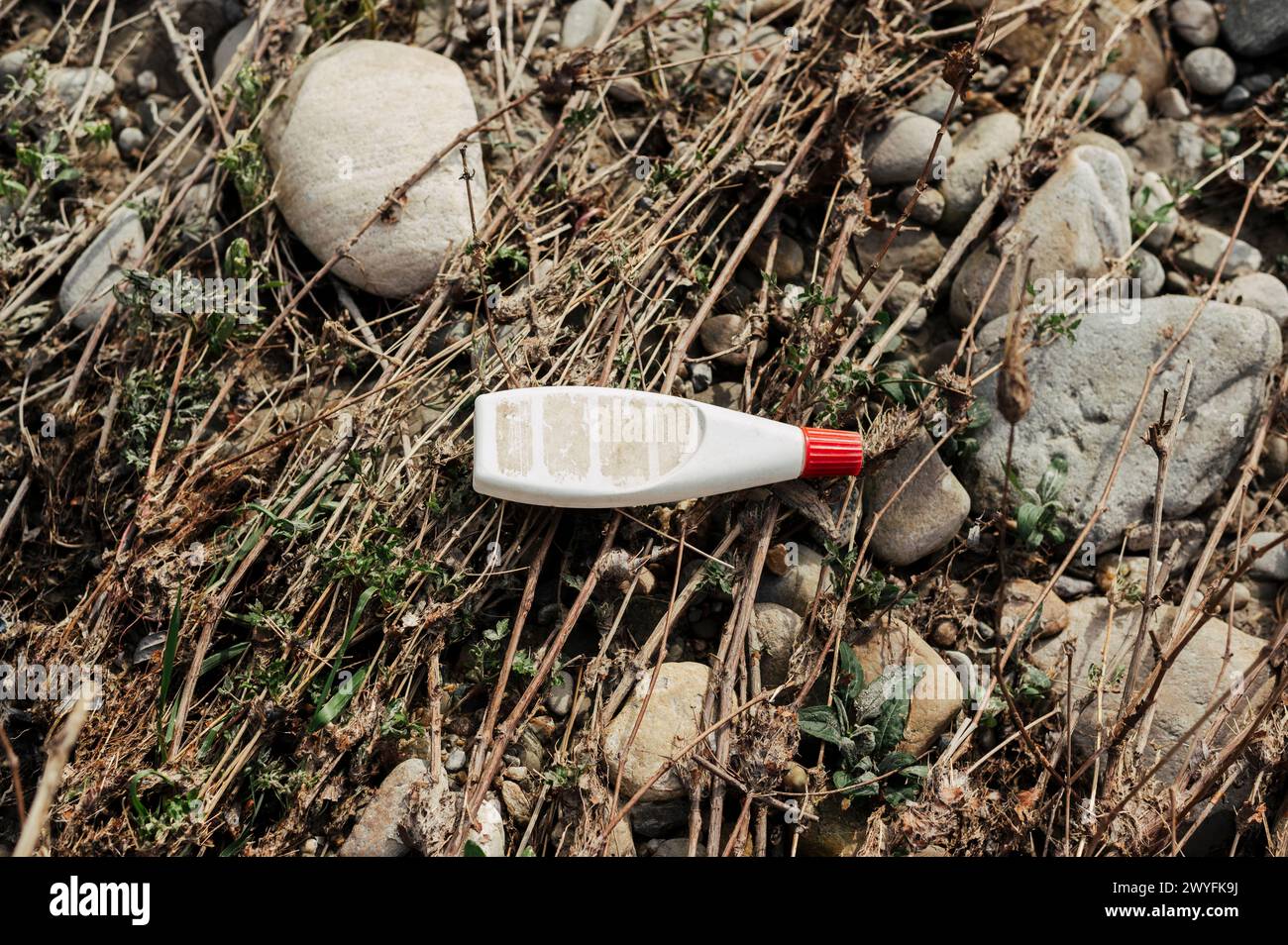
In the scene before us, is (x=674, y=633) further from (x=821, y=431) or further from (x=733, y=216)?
(x=733, y=216)

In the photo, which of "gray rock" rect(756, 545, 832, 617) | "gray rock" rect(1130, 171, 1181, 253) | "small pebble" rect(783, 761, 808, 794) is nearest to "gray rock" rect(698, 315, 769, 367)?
"gray rock" rect(756, 545, 832, 617)

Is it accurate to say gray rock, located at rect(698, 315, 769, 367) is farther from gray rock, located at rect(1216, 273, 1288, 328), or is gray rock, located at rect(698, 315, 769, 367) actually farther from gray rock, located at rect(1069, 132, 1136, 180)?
gray rock, located at rect(1216, 273, 1288, 328)

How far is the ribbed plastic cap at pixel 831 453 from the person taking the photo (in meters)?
2.82

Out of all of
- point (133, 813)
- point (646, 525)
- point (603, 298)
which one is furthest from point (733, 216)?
point (133, 813)

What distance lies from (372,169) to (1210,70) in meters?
2.80

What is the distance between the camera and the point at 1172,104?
354cm

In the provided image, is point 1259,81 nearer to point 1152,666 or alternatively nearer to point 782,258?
point 782,258

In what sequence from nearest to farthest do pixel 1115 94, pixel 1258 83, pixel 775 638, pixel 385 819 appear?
pixel 385 819
pixel 775 638
pixel 1115 94
pixel 1258 83

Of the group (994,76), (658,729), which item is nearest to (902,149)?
(994,76)

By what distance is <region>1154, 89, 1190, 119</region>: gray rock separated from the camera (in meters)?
3.53

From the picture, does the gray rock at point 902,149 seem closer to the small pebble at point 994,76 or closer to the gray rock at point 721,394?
the small pebble at point 994,76

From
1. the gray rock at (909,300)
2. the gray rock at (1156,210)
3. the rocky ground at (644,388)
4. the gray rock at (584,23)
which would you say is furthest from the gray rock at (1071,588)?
the gray rock at (584,23)

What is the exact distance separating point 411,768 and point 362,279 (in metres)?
1.43

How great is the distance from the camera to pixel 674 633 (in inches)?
116
